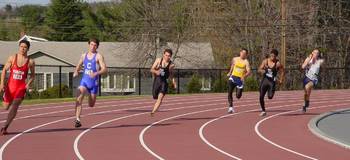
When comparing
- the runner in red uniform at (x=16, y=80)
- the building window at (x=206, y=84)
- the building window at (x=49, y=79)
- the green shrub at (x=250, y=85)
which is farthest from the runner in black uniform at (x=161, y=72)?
the building window at (x=49, y=79)

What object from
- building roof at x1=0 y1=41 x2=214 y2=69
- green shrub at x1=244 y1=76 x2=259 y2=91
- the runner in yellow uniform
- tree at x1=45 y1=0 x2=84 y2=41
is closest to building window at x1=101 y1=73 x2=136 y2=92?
building roof at x1=0 y1=41 x2=214 y2=69

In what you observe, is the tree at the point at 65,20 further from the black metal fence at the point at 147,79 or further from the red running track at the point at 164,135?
the red running track at the point at 164,135

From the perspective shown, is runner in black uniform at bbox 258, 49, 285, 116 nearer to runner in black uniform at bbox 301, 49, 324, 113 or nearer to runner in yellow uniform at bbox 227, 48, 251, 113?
runner in yellow uniform at bbox 227, 48, 251, 113

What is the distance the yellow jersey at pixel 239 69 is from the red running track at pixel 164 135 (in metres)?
1.10

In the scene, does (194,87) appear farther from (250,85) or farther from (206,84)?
(206,84)

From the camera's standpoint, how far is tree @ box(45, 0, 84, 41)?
79250 millimetres

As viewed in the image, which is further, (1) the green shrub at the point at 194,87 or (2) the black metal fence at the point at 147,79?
(2) the black metal fence at the point at 147,79

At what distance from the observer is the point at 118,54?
58.5m

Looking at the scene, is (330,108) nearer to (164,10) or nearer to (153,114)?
(153,114)

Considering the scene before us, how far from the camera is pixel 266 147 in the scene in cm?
1166

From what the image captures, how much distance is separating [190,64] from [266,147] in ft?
148

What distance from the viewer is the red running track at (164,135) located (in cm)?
1067

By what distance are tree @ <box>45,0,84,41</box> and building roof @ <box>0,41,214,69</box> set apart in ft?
64.3

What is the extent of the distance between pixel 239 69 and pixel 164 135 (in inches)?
205
